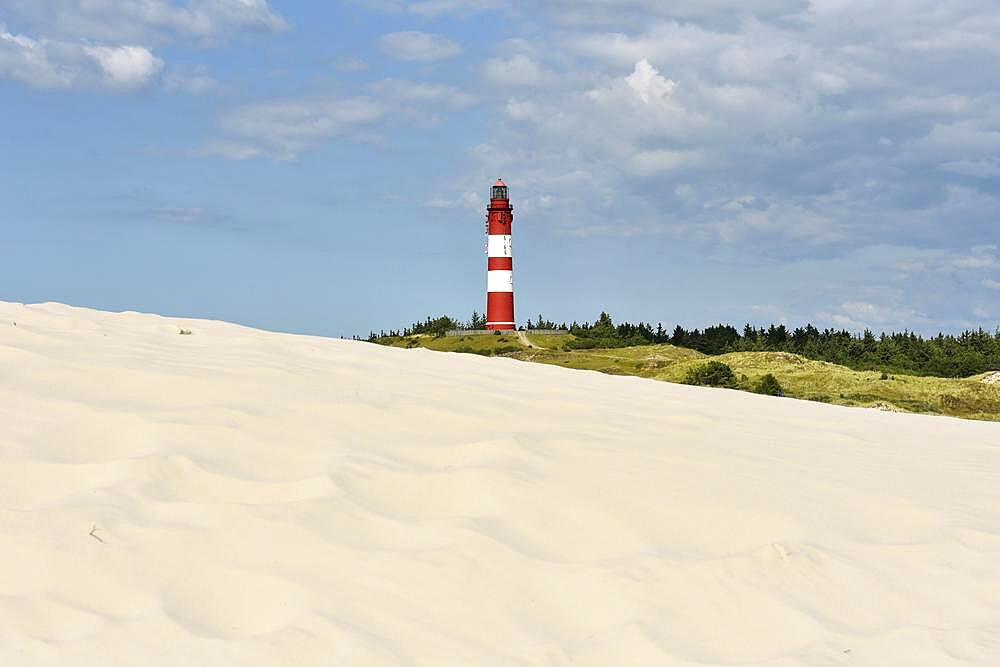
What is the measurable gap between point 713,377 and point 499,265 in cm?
2944

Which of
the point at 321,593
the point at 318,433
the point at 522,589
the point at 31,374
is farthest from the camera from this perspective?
the point at 31,374

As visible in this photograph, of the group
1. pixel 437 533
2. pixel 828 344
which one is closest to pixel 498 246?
pixel 828 344

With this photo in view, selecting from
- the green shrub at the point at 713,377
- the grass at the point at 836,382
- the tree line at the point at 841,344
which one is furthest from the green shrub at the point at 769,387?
the tree line at the point at 841,344

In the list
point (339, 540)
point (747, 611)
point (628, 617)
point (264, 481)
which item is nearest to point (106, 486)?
point (264, 481)

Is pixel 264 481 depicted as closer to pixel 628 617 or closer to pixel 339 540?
pixel 339 540

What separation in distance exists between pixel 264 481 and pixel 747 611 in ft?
6.31

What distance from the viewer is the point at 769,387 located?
A: 18.9 metres

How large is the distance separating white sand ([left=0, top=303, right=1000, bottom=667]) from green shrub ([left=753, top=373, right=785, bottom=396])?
12430 millimetres

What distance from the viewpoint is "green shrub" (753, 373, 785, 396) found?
18.7 metres

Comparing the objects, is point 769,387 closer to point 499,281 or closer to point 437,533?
point 437,533

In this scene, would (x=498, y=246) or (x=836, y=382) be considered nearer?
(x=836, y=382)

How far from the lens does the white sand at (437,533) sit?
3.07m

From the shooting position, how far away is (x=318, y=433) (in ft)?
16.1

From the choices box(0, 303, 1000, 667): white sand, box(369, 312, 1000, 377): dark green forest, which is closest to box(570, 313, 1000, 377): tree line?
box(369, 312, 1000, 377): dark green forest
